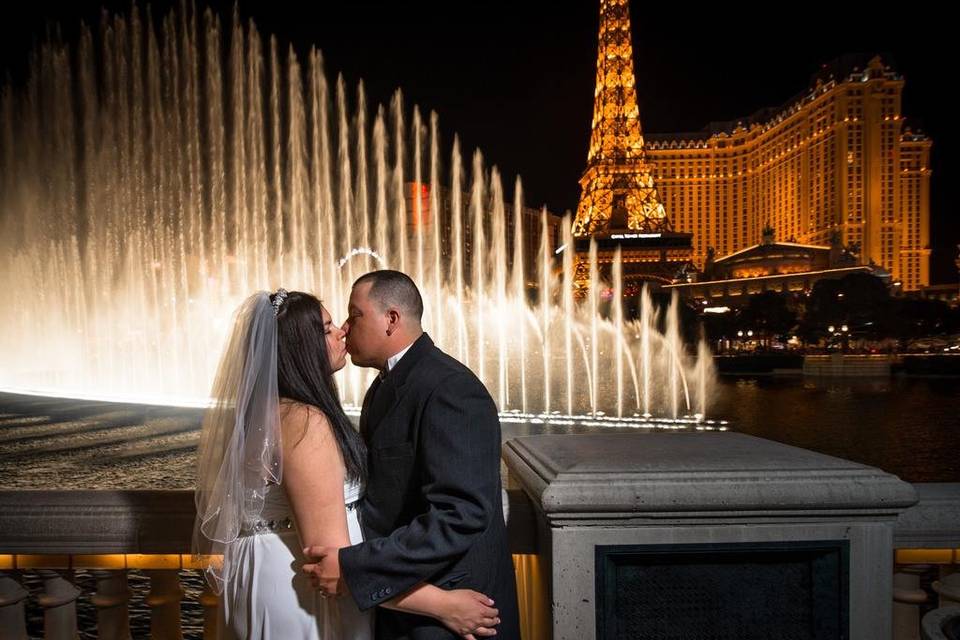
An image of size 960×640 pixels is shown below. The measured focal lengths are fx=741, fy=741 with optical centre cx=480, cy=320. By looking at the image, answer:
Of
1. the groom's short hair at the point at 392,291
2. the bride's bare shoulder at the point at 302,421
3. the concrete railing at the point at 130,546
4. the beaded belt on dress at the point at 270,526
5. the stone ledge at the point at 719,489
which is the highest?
the groom's short hair at the point at 392,291

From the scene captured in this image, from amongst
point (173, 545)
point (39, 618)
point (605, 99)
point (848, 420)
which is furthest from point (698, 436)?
point (605, 99)

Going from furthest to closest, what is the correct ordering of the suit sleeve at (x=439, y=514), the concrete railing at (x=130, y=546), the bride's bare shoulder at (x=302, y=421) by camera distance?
1. the concrete railing at (x=130, y=546)
2. the bride's bare shoulder at (x=302, y=421)
3. the suit sleeve at (x=439, y=514)

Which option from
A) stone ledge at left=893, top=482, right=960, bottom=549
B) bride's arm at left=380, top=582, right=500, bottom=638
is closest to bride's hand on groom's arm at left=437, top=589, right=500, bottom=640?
bride's arm at left=380, top=582, right=500, bottom=638

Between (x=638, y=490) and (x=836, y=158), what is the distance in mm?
110978

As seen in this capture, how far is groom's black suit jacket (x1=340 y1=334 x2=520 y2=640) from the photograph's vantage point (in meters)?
2.04

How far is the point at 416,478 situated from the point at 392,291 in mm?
576

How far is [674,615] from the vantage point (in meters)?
2.39

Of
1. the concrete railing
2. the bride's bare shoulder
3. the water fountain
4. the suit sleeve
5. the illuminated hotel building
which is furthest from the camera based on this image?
the illuminated hotel building

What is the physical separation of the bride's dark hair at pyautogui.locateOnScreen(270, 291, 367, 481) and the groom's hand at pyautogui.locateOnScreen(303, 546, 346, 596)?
0.84 ft

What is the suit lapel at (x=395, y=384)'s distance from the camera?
7.43 feet

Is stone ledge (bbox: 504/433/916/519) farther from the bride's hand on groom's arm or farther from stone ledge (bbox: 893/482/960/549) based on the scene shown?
stone ledge (bbox: 893/482/960/549)

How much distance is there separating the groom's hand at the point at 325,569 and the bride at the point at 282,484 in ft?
0.10

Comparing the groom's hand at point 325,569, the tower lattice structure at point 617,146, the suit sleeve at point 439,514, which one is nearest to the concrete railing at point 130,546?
the suit sleeve at point 439,514

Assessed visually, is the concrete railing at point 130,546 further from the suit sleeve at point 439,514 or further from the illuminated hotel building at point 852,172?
the illuminated hotel building at point 852,172
